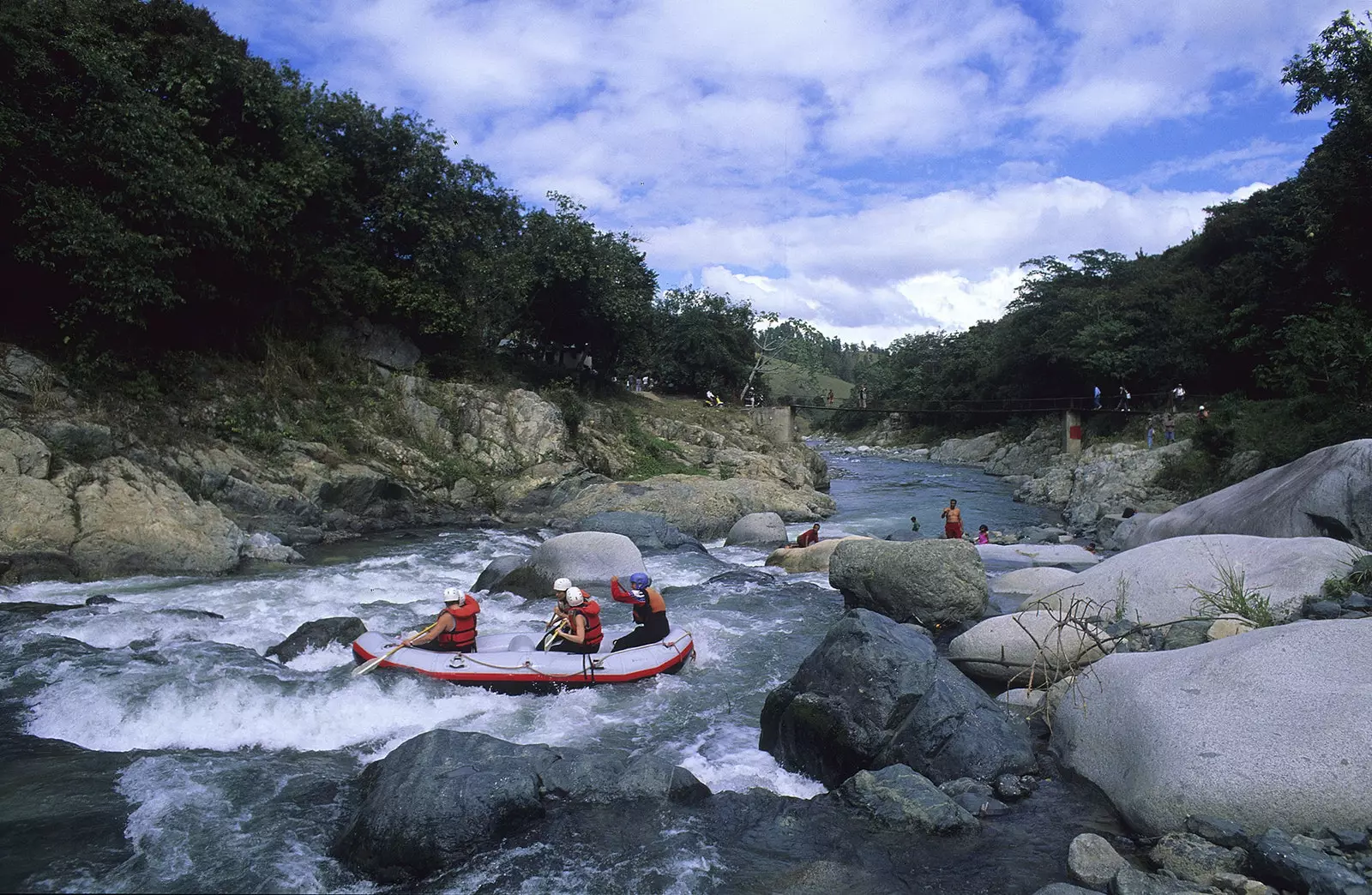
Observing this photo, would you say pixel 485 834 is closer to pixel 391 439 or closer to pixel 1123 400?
pixel 391 439

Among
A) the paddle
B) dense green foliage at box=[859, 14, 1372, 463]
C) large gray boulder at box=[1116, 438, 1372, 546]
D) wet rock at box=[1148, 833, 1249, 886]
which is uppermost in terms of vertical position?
dense green foliage at box=[859, 14, 1372, 463]

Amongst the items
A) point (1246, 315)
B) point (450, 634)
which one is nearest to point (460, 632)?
point (450, 634)

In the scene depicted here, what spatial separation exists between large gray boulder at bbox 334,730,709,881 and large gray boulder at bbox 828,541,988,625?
18.4 feet

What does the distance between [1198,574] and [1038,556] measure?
7.06 m

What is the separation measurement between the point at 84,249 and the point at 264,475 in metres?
5.51

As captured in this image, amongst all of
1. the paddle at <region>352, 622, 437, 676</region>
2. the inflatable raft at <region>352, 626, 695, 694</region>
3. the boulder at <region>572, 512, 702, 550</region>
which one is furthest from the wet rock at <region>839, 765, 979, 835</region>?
the boulder at <region>572, 512, 702, 550</region>

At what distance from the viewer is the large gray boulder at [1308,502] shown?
12.0m

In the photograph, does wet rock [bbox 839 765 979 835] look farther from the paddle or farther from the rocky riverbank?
the rocky riverbank

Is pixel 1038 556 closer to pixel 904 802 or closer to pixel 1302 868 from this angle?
pixel 904 802

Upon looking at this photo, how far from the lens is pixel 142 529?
1420 cm

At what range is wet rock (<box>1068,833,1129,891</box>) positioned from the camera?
533 centimetres

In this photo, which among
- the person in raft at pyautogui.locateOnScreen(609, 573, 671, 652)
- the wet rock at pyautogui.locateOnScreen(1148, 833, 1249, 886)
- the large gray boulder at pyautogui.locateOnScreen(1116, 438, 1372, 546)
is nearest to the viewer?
the wet rock at pyautogui.locateOnScreen(1148, 833, 1249, 886)

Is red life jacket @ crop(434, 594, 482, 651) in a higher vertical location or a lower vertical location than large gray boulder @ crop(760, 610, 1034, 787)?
higher

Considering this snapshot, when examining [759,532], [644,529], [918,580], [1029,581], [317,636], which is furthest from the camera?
[759,532]
